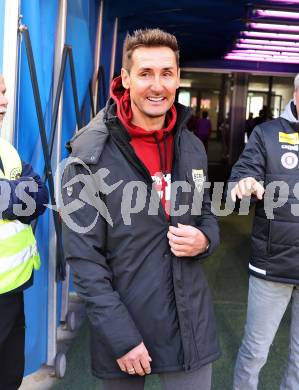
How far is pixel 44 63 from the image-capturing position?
253 centimetres

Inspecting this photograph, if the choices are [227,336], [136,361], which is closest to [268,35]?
[227,336]

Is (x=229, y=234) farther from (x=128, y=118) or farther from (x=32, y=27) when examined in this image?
(x=128, y=118)

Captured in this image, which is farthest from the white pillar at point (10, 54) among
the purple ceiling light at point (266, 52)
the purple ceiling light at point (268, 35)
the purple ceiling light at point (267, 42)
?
the purple ceiling light at point (266, 52)

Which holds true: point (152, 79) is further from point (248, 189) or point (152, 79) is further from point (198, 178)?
point (248, 189)

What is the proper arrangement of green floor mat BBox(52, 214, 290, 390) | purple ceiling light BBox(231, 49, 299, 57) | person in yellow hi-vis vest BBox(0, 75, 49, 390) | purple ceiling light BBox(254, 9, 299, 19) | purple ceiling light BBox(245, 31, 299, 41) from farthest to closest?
purple ceiling light BBox(231, 49, 299, 57), purple ceiling light BBox(245, 31, 299, 41), purple ceiling light BBox(254, 9, 299, 19), green floor mat BBox(52, 214, 290, 390), person in yellow hi-vis vest BBox(0, 75, 49, 390)

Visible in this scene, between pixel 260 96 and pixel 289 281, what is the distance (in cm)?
1243

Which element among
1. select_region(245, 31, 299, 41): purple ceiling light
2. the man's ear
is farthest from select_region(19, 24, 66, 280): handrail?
select_region(245, 31, 299, 41): purple ceiling light

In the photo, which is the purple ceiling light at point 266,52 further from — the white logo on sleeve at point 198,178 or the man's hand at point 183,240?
the man's hand at point 183,240

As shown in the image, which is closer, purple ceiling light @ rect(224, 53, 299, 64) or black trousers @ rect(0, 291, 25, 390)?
black trousers @ rect(0, 291, 25, 390)

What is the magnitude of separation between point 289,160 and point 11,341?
1.40m

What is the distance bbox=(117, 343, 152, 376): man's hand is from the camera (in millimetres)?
1401

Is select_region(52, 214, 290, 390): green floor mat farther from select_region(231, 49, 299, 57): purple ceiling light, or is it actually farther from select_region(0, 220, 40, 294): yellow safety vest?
select_region(231, 49, 299, 57): purple ceiling light

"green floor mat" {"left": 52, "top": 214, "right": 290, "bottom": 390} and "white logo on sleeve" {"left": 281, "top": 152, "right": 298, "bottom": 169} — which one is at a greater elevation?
"white logo on sleeve" {"left": 281, "top": 152, "right": 298, "bottom": 169}

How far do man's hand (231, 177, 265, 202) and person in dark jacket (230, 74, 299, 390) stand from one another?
0.08 meters
